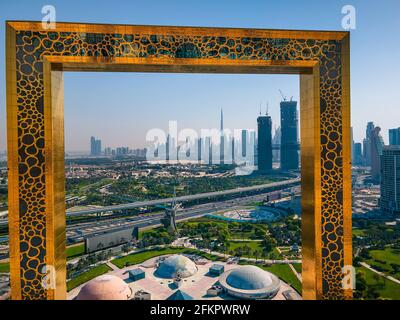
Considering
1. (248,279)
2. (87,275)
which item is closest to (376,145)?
(248,279)

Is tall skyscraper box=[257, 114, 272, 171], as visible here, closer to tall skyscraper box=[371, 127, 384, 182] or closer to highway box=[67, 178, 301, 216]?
highway box=[67, 178, 301, 216]

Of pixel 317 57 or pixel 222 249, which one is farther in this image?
pixel 222 249

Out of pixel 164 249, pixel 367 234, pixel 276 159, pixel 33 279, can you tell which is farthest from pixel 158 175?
pixel 276 159

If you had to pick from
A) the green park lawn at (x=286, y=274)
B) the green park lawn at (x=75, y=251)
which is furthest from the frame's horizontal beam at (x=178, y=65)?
the green park lawn at (x=75, y=251)

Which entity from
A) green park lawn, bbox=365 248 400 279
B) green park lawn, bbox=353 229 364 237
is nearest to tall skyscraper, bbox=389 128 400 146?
green park lawn, bbox=353 229 364 237

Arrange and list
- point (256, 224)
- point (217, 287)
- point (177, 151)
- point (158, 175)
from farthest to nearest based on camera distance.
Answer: point (158, 175), point (177, 151), point (256, 224), point (217, 287)

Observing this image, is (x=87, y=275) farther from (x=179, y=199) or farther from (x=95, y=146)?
(x=95, y=146)
